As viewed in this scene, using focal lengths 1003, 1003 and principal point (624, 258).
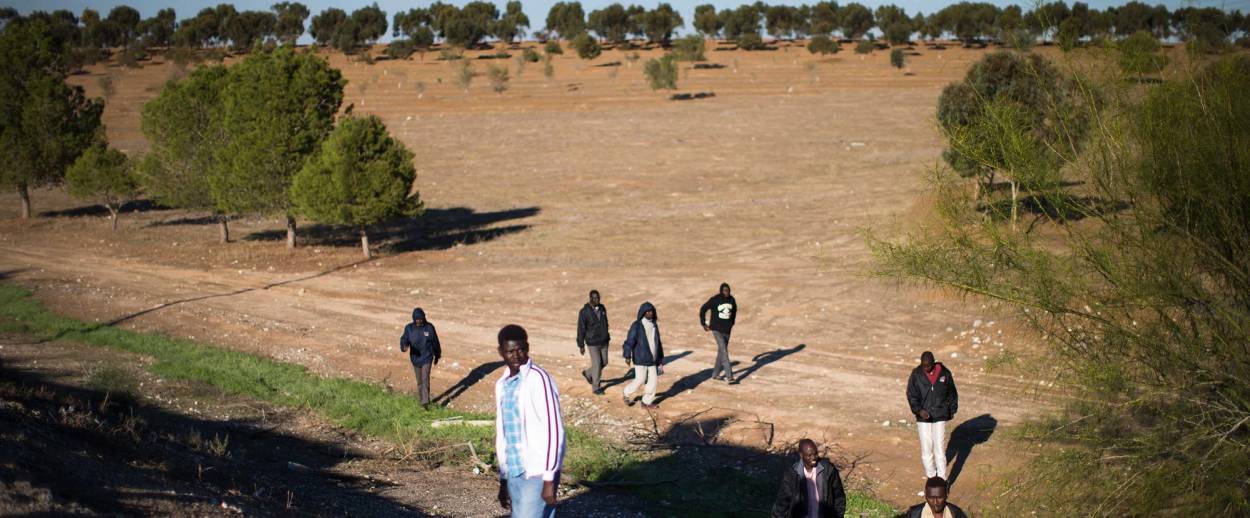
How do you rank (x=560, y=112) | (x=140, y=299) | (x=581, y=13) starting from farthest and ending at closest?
(x=581, y=13)
(x=560, y=112)
(x=140, y=299)

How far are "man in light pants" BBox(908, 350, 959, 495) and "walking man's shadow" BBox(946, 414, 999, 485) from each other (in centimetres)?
107

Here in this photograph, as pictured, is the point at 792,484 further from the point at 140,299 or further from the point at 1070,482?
the point at 140,299

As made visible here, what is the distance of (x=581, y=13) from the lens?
141000 millimetres

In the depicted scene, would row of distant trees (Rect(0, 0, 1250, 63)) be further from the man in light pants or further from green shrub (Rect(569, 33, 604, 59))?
the man in light pants

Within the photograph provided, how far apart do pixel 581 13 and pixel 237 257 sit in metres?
116

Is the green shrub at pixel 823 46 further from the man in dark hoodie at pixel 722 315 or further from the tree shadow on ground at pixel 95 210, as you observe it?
the man in dark hoodie at pixel 722 315

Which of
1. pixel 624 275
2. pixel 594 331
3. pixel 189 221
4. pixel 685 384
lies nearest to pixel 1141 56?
pixel 594 331

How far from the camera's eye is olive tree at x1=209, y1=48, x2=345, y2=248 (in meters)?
28.9

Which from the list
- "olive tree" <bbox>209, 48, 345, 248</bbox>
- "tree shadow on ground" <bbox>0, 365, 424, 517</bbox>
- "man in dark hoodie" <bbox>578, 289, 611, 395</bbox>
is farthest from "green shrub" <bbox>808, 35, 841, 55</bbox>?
"tree shadow on ground" <bbox>0, 365, 424, 517</bbox>

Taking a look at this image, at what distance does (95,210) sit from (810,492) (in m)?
42.1

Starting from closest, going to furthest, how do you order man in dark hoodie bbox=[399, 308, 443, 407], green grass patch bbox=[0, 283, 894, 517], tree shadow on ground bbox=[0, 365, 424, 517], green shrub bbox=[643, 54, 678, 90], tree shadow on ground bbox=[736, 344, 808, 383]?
tree shadow on ground bbox=[0, 365, 424, 517] → green grass patch bbox=[0, 283, 894, 517] → man in dark hoodie bbox=[399, 308, 443, 407] → tree shadow on ground bbox=[736, 344, 808, 383] → green shrub bbox=[643, 54, 678, 90]

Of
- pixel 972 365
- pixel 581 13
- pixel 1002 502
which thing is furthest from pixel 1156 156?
pixel 581 13

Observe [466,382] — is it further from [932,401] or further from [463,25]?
[463,25]

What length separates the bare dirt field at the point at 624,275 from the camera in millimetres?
14695
